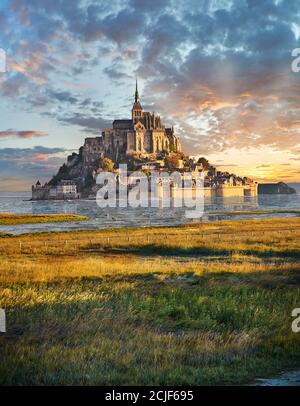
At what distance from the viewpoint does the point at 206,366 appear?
30.6 ft

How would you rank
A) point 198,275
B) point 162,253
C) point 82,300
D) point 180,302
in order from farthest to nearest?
point 162,253
point 198,275
point 180,302
point 82,300

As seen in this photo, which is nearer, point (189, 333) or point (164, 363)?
point (164, 363)

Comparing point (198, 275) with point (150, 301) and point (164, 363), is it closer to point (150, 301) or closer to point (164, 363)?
point (150, 301)

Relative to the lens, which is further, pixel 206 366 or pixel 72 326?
pixel 72 326

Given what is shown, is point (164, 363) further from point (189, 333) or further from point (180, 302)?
point (180, 302)

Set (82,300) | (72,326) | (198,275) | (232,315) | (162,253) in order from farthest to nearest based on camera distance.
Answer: (162,253)
(198,275)
(82,300)
(232,315)
(72,326)

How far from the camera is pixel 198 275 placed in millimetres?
23453

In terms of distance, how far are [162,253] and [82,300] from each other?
76.3 ft

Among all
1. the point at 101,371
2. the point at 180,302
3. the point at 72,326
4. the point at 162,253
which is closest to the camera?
the point at 101,371

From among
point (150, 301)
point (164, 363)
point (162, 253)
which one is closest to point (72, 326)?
point (164, 363)
